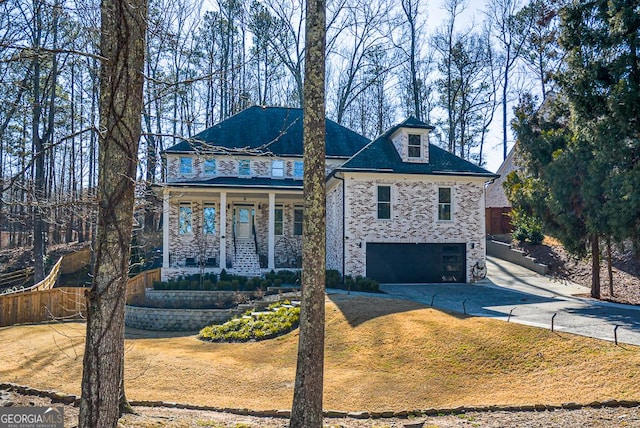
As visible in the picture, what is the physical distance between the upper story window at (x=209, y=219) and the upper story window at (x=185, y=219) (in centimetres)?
59

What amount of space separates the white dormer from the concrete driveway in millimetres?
5314

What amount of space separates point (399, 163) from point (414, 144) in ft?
3.89

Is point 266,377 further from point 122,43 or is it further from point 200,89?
point 200,89

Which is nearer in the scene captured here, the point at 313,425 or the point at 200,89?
the point at 313,425

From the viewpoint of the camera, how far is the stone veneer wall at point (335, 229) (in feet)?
65.4

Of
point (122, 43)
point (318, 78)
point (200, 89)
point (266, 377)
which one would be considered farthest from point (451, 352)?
point (200, 89)

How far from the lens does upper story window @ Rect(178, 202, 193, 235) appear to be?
22594 mm

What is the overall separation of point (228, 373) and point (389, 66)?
28.4 meters

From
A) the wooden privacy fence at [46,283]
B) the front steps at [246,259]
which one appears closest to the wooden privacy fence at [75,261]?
the wooden privacy fence at [46,283]

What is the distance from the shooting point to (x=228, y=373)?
10133 mm

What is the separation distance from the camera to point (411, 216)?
19781mm

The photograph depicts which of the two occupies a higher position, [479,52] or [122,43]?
[479,52]

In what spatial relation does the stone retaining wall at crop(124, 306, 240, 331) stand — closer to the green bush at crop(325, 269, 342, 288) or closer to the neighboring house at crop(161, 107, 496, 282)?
the green bush at crop(325, 269, 342, 288)

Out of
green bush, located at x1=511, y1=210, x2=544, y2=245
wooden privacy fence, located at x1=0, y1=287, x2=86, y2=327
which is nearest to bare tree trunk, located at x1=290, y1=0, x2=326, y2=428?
wooden privacy fence, located at x1=0, y1=287, x2=86, y2=327
